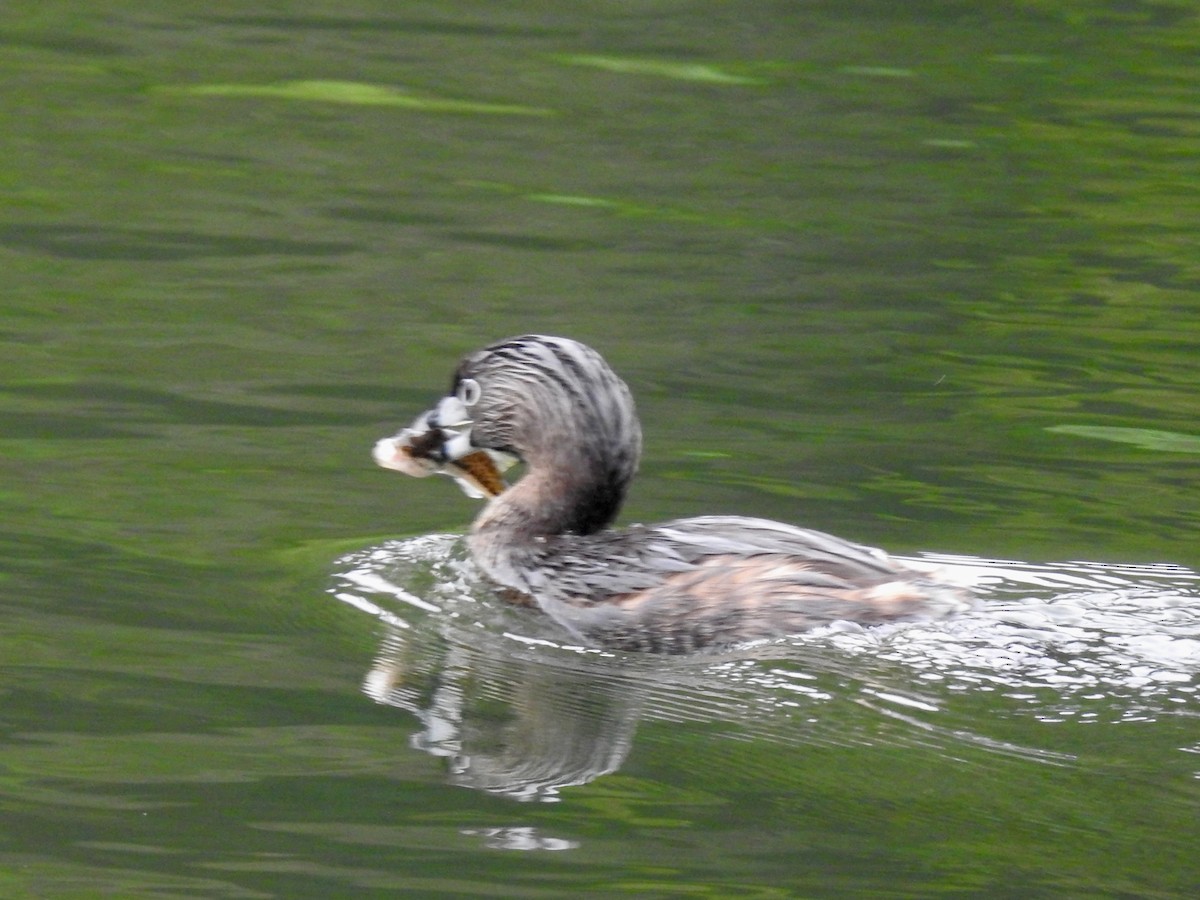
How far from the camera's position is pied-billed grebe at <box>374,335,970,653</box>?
252 inches

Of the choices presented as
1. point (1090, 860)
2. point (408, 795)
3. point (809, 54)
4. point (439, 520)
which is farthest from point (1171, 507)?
point (809, 54)

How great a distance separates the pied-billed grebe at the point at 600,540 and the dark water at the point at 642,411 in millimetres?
139

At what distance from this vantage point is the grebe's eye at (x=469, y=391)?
7328mm

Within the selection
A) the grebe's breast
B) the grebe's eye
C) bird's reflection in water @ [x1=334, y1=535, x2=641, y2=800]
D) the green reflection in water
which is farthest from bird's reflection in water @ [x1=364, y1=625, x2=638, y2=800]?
the green reflection in water

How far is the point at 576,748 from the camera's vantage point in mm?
5629

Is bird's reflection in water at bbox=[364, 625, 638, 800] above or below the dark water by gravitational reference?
below

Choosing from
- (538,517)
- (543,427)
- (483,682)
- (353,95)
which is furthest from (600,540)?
(353,95)

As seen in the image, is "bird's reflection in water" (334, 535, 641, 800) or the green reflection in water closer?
"bird's reflection in water" (334, 535, 641, 800)

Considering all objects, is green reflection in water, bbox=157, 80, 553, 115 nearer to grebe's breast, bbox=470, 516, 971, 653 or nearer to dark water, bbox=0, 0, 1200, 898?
dark water, bbox=0, 0, 1200, 898

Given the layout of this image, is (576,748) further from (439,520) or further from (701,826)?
(439,520)

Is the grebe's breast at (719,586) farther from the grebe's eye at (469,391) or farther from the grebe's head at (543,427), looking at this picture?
the grebe's eye at (469,391)

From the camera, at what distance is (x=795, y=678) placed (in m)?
6.07

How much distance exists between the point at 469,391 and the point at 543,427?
0.43 m

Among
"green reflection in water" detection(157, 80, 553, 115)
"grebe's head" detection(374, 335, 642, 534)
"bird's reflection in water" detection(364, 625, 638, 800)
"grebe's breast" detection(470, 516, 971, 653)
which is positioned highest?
"green reflection in water" detection(157, 80, 553, 115)
